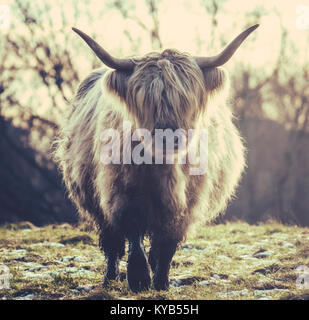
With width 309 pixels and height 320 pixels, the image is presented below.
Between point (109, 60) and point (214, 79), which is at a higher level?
point (109, 60)

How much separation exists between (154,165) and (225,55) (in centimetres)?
98

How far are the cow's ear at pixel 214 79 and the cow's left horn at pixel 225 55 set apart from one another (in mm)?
46

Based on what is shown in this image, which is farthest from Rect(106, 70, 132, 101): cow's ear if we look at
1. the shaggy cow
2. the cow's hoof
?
the cow's hoof

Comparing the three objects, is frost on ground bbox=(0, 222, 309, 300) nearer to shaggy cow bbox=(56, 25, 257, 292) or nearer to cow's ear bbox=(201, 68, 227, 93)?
shaggy cow bbox=(56, 25, 257, 292)

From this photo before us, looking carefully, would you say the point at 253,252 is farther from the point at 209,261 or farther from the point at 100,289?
the point at 100,289

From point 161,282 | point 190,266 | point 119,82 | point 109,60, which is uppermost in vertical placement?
point 109,60

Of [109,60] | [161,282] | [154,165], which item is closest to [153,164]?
[154,165]

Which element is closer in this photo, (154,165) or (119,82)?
(154,165)

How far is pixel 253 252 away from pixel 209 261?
64 centimetres

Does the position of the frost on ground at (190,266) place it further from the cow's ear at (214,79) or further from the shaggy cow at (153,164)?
the cow's ear at (214,79)

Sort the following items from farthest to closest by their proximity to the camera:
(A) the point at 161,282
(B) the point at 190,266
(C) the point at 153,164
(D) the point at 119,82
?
(B) the point at 190,266
(A) the point at 161,282
(D) the point at 119,82
(C) the point at 153,164

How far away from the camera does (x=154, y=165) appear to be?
3.54 m

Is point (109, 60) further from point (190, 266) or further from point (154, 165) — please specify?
point (190, 266)

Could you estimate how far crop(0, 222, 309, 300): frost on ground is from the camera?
3.63 m
